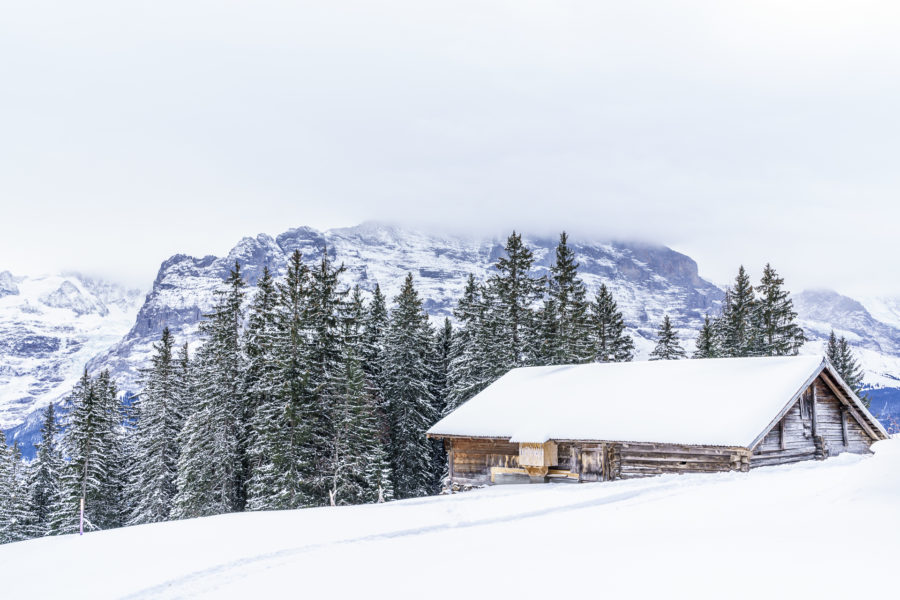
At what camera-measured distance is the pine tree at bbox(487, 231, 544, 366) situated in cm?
4153

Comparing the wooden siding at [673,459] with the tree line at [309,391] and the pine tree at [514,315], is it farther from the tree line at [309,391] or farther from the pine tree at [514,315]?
the pine tree at [514,315]

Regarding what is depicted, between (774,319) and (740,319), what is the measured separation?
130 inches

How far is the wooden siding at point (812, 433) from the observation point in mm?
22719

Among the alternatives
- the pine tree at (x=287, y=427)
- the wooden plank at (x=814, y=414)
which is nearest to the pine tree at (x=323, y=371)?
the pine tree at (x=287, y=427)

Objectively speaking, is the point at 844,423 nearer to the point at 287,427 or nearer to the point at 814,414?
the point at 814,414

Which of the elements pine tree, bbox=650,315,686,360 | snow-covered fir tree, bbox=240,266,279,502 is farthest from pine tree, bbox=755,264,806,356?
snow-covered fir tree, bbox=240,266,279,502

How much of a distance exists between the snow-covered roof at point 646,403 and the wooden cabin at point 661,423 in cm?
5

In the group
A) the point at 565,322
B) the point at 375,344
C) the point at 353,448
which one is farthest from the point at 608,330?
the point at 353,448

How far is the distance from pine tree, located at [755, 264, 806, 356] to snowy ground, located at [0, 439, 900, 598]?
31157 mm

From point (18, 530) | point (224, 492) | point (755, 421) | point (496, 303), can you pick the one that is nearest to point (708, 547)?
point (755, 421)

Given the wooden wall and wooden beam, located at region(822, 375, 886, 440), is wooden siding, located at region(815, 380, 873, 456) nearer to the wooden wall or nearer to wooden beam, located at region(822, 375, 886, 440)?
the wooden wall

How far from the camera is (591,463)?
24.5m

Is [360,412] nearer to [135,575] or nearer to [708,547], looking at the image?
[135,575]

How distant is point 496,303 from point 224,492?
21.6 meters
